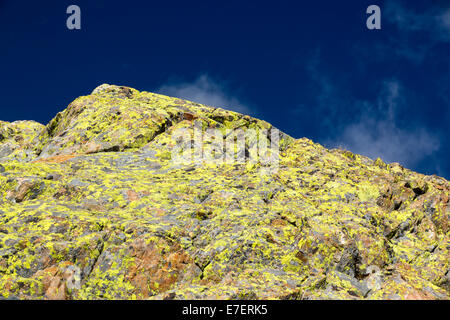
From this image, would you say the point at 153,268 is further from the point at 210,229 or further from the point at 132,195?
the point at 132,195

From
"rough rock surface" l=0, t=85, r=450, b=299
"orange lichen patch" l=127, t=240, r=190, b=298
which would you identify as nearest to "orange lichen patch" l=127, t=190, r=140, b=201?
"rough rock surface" l=0, t=85, r=450, b=299

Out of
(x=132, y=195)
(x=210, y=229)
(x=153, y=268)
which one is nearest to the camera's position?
(x=153, y=268)

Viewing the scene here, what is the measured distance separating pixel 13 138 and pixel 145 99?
1484 centimetres

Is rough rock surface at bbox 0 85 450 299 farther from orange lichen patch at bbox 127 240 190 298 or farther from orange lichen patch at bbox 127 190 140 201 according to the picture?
orange lichen patch at bbox 127 190 140 201

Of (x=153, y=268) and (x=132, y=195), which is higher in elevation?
(x=132, y=195)

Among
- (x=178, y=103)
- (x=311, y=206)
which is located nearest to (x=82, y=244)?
(x=311, y=206)

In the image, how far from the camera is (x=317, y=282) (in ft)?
46.4

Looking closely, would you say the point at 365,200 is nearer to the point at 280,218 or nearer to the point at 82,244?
the point at 280,218

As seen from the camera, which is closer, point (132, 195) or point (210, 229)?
point (210, 229)

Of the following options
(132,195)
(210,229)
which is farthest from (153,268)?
(132,195)

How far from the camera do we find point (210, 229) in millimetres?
17453

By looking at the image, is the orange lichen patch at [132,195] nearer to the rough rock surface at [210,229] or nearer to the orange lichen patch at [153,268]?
the rough rock surface at [210,229]

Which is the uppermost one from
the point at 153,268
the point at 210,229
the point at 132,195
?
the point at 132,195

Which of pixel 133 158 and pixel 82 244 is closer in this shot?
pixel 82 244
